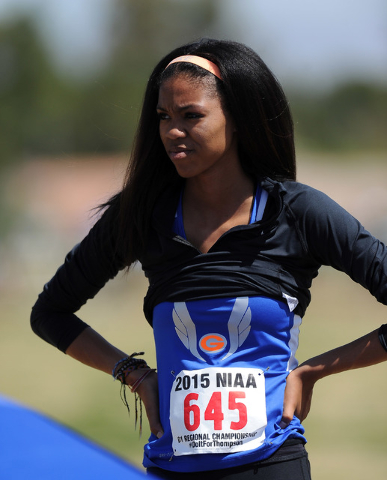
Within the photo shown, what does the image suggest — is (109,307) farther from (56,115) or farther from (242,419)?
(56,115)

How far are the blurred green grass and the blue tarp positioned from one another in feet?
3.74

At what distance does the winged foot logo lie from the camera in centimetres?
239

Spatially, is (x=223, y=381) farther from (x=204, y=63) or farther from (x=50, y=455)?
(x=204, y=63)

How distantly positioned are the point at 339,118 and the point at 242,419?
159 ft

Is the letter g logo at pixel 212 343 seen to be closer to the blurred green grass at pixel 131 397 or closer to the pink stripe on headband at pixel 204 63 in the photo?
the blurred green grass at pixel 131 397

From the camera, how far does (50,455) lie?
5.61 feet

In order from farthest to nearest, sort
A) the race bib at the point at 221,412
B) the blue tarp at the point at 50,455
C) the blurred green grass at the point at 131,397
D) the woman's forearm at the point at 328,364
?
the blurred green grass at the point at 131,397
the woman's forearm at the point at 328,364
the race bib at the point at 221,412
the blue tarp at the point at 50,455

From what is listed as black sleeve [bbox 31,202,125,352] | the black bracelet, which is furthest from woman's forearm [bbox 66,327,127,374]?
the black bracelet

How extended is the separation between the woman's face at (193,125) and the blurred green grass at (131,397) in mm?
601

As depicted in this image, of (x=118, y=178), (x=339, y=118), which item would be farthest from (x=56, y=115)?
(x=118, y=178)

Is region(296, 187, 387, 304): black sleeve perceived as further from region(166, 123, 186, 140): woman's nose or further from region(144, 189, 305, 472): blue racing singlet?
region(166, 123, 186, 140): woman's nose

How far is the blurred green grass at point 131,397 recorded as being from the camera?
6.84m

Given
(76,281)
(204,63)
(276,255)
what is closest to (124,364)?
(76,281)

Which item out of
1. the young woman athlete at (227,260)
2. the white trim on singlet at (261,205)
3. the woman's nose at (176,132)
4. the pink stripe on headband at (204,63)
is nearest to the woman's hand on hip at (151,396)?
the young woman athlete at (227,260)
